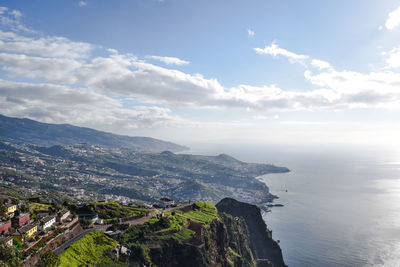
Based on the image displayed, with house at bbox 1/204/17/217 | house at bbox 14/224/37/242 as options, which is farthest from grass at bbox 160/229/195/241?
house at bbox 1/204/17/217

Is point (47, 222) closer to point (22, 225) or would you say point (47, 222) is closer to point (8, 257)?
point (22, 225)

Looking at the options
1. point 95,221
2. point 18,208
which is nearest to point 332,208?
point 95,221

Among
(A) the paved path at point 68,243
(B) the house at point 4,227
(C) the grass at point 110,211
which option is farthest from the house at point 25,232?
(C) the grass at point 110,211

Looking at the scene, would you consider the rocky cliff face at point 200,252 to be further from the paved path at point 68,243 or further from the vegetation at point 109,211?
the vegetation at point 109,211

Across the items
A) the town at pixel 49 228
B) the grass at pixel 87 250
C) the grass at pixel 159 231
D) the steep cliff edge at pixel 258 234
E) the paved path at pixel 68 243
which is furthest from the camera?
the steep cliff edge at pixel 258 234

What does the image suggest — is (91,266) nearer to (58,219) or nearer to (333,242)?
(58,219)

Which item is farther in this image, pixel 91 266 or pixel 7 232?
pixel 7 232
